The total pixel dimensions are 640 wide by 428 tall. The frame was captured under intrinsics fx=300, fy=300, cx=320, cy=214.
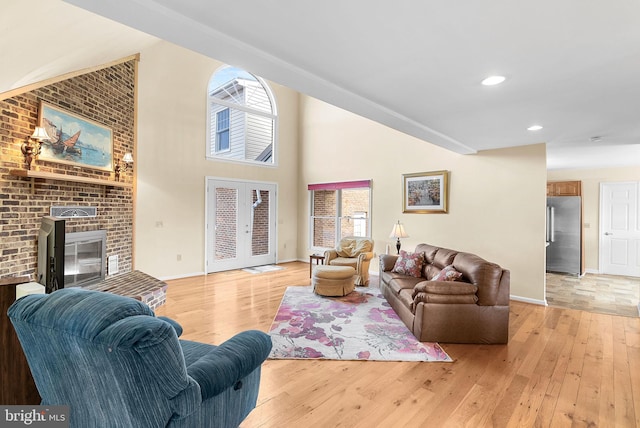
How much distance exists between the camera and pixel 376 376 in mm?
2492

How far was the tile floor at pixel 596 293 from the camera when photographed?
4.38 m

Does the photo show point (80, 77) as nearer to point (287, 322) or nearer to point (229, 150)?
point (229, 150)

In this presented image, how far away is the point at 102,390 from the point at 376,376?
198 centimetres

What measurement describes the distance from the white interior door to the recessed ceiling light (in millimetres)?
6474

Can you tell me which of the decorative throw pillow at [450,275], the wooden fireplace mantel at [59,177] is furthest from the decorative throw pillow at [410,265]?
the wooden fireplace mantel at [59,177]

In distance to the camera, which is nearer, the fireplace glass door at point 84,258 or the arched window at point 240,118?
the fireplace glass door at point 84,258

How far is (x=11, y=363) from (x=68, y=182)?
9.27ft

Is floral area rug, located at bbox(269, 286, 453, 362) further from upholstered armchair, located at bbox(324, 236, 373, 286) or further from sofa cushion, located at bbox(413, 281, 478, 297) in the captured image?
upholstered armchair, located at bbox(324, 236, 373, 286)

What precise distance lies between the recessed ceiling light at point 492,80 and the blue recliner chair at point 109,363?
2.67 metres

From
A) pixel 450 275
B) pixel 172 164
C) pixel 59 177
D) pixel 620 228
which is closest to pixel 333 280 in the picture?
pixel 450 275

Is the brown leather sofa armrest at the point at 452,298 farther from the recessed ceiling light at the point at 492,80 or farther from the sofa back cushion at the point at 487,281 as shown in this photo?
the recessed ceiling light at the point at 492,80

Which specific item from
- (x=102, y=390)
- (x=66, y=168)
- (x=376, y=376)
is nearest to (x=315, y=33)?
(x=102, y=390)

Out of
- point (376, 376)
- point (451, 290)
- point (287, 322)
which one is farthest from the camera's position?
point (287, 322)

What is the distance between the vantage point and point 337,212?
23.5 feet
